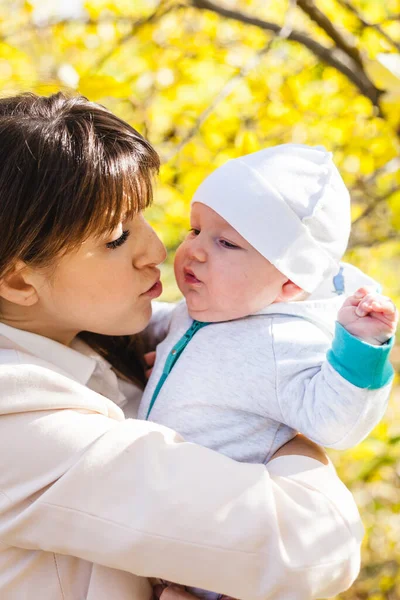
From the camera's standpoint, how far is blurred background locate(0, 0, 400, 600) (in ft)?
7.77

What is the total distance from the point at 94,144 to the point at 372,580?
278 centimetres

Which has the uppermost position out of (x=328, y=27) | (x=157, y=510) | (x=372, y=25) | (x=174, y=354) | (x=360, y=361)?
(x=372, y=25)

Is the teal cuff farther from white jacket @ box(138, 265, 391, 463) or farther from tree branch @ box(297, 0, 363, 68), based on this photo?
tree branch @ box(297, 0, 363, 68)

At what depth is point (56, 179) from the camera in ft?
4.26

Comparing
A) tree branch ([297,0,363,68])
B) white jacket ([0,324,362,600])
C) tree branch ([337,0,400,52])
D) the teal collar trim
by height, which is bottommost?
the teal collar trim

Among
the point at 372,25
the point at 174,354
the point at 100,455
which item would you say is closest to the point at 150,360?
the point at 174,354

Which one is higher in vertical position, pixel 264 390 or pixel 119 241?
pixel 119 241

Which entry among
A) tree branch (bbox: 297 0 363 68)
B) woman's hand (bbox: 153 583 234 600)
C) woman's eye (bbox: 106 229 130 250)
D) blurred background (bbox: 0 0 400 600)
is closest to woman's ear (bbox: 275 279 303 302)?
woman's eye (bbox: 106 229 130 250)

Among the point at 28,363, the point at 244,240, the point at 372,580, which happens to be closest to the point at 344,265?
the point at 244,240

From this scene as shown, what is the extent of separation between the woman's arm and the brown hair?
0.97ft

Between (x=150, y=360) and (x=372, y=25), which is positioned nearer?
(x=150, y=360)

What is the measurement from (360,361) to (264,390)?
0.78 ft

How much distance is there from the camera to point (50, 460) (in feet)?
3.88

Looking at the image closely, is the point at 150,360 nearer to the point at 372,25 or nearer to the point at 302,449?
the point at 302,449
